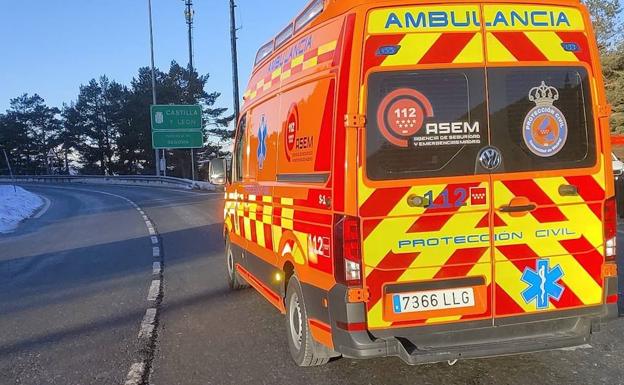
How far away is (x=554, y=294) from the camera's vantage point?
3834 mm

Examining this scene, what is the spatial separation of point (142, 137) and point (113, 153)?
1208cm

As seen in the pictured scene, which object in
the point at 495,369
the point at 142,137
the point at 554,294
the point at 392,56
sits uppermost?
the point at 142,137

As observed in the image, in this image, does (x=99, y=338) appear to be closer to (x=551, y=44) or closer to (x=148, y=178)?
(x=551, y=44)

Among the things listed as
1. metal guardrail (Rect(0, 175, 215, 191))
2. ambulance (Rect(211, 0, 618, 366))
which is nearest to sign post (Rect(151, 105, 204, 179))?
metal guardrail (Rect(0, 175, 215, 191))

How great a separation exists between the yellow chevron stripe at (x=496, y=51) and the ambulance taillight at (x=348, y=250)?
1319 millimetres

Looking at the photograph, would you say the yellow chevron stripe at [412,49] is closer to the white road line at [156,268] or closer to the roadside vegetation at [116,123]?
the white road line at [156,268]

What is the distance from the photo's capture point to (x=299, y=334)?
4.49 metres

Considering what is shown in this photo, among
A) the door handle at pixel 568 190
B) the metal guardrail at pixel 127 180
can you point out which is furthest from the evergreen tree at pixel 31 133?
the door handle at pixel 568 190

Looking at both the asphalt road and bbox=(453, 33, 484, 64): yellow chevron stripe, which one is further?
the asphalt road

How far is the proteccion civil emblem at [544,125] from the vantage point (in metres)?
3.78

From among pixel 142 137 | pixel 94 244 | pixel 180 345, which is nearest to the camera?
pixel 180 345

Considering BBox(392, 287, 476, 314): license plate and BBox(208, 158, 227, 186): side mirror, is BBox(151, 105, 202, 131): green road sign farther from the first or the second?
BBox(392, 287, 476, 314): license plate

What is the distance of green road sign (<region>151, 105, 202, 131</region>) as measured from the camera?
1449 inches

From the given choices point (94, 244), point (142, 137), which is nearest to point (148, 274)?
point (94, 244)
